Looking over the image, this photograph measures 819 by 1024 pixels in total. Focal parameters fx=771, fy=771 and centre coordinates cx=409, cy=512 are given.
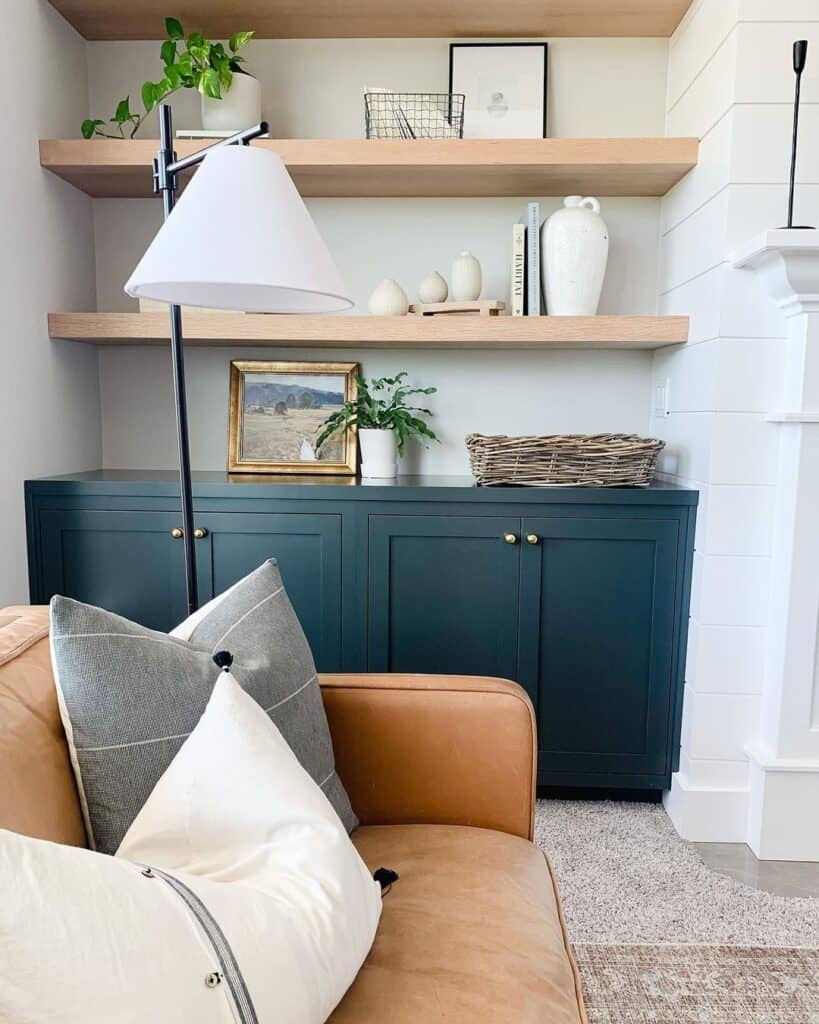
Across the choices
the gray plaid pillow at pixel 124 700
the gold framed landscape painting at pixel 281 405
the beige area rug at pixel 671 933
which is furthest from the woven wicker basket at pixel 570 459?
the gray plaid pillow at pixel 124 700

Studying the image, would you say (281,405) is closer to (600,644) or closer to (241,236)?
(600,644)

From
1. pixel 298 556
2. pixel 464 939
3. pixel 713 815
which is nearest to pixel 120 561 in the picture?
pixel 298 556

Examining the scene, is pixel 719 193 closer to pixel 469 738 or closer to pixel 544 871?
pixel 469 738

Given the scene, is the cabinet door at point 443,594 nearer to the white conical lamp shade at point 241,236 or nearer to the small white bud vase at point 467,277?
the small white bud vase at point 467,277

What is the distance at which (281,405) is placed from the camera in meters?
2.52

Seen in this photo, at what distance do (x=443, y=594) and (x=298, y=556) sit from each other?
0.42 m

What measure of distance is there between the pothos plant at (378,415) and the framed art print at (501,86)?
0.79 metres

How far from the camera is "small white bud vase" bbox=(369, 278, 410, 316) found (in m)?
2.26

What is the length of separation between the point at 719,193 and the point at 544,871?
1.67 meters

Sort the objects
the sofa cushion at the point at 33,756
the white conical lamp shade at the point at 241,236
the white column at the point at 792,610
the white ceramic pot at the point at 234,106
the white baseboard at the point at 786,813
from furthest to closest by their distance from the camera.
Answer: the white ceramic pot at the point at 234,106 < the white baseboard at the point at 786,813 < the white column at the point at 792,610 < the white conical lamp shade at the point at 241,236 < the sofa cushion at the point at 33,756

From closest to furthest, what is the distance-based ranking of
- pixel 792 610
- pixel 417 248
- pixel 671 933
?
pixel 671 933, pixel 792 610, pixel 417 248

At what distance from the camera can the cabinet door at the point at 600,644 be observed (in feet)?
6.98

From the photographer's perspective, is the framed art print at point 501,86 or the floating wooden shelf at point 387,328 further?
the framed art print at point 501,86

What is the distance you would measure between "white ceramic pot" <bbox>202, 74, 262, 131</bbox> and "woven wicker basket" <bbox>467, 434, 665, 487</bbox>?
1145mm
